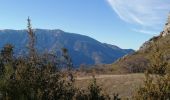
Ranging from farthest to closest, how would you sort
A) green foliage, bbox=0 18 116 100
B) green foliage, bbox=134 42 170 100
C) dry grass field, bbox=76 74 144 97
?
1. dry grass field, bbox=76 74 144 97
2. green foliage, bbox=134 42 170 100
3. green foliage, bbox=0 18 116 100

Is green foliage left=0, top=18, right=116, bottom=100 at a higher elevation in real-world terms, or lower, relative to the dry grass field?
higher

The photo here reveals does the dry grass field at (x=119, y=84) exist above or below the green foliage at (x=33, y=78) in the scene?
below

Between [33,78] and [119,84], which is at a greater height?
[33,78]

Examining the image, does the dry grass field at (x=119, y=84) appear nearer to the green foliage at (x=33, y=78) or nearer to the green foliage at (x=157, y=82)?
the green foliage at (x=33, y=78)

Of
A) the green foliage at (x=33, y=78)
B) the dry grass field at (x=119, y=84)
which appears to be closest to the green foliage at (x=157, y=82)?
the green foliage at (x=33, y=78)

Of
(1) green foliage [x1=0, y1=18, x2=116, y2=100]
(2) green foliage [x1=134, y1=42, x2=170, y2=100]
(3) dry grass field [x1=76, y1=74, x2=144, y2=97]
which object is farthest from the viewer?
(3) dry grass field [x1=76, y1=74, x2=144, y2=97]

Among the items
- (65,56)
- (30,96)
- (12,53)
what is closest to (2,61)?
(12,53)

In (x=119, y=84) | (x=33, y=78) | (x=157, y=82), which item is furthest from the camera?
(x=119, y=84)

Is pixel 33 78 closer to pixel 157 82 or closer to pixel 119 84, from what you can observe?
pixel 157 82

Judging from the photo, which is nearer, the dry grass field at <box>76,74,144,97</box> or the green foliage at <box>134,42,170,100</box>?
the green foliage at <box>134,42,170,100</box>

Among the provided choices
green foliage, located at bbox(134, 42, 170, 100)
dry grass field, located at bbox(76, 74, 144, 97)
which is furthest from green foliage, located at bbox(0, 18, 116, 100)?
dry grass field, located at bbox(76, 74, 144, 97)

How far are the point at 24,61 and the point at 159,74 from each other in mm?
8201

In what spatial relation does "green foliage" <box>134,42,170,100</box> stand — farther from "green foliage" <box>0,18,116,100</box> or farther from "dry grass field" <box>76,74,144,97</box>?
"dry grass field" <box>76,74,144,97</box>

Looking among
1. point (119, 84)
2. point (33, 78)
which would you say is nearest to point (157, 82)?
point (33, 78)
